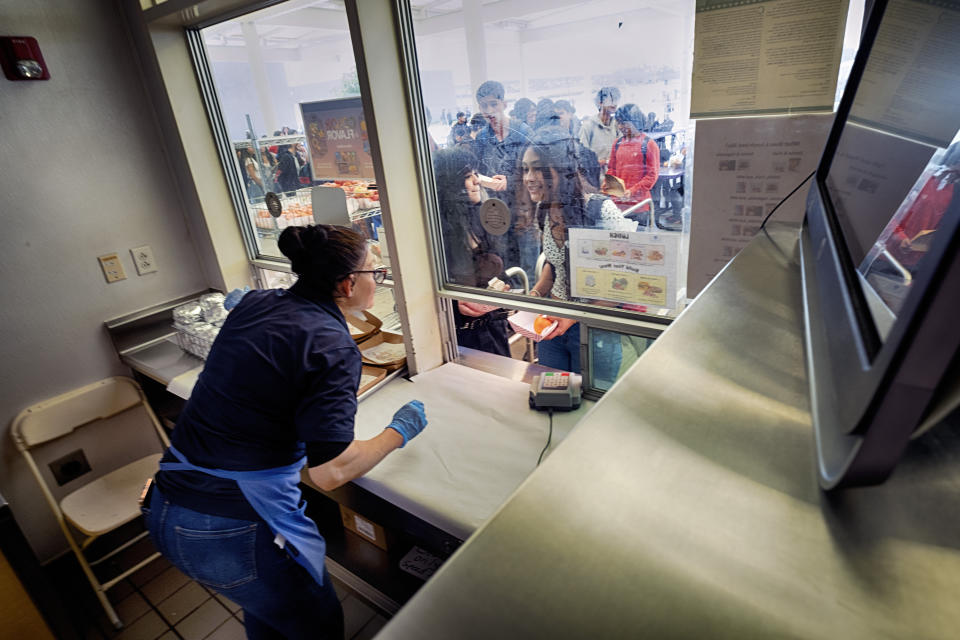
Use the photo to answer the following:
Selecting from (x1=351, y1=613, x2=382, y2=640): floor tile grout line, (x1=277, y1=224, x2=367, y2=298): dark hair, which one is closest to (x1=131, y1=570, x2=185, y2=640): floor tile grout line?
(x1=351, y1=613, x2=382, y2=640): floor tile grout line

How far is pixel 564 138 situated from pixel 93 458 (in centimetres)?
275

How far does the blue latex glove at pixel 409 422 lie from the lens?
62.1 inches

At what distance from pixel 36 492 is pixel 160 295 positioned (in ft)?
3.50

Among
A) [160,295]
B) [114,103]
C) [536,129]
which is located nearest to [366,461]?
[536,129]

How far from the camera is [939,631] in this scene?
197 mm

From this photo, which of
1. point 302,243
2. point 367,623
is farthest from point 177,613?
point 302,243

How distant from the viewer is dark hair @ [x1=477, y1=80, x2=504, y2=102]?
5.36ft

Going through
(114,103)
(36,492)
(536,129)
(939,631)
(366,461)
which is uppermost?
(114,103)

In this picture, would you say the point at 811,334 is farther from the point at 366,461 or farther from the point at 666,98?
the point at 366,461

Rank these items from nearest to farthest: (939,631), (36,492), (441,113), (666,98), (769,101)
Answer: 1. (939,631)
2. (769,101)
3. (666,98)
4. (441,113)
5. (36,492)

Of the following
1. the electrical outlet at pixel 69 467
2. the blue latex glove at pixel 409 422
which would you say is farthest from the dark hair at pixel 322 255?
the electrical outlet at pixel 69 467

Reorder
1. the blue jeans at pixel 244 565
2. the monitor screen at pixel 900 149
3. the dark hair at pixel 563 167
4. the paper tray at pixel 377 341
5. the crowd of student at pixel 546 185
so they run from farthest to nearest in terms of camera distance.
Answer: the paper tray at pixel 377 341
the dark hair at pixel 563 167
the crowd of student at pixel 546 185
the blue jeans at pixel 244 565
the monitor screen at pixel 900 149

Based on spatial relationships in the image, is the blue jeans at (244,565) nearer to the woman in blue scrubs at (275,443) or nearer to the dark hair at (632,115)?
the woman in blue scrubs at (275,443)

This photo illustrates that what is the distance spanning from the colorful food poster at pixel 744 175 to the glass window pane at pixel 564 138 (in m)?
0.09
